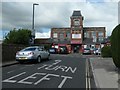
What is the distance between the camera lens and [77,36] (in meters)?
71.9

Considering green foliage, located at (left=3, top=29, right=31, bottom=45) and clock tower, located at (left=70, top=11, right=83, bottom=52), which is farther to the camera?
clock tower, located at (left=70, top=11, right=83, bottom=52)

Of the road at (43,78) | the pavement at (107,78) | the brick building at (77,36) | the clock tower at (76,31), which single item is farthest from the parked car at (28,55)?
the clock tower at (76,31)

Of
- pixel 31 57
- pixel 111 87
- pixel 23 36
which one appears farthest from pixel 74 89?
pixel 23 36

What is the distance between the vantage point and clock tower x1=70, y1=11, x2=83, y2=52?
71.4m

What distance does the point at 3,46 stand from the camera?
20.0m

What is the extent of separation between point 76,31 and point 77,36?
2006 millimetres

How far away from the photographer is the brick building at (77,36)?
70550mm

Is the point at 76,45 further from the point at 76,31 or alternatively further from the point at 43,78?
the point at 43,78

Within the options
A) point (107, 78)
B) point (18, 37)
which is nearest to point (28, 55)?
point (107, 78)

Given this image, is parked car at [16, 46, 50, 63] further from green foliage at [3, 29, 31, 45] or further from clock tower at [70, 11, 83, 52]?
clock tower at [70, 11, 83, 52]

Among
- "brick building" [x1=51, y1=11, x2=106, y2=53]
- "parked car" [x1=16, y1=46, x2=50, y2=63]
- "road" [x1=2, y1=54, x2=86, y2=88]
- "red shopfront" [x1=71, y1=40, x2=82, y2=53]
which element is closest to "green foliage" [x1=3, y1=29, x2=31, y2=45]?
"brick building" [x1=51, y1=11, x2=106, y2=53]

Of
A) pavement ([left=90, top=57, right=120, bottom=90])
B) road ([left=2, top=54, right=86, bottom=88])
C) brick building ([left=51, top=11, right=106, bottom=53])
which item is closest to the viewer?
pavement ([left=90, top=57, right=120, bottom=90])

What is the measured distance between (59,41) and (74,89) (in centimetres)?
6452

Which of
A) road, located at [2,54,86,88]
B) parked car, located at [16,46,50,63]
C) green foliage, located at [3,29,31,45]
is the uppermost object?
green foliage, located at [3,29,31,45]
